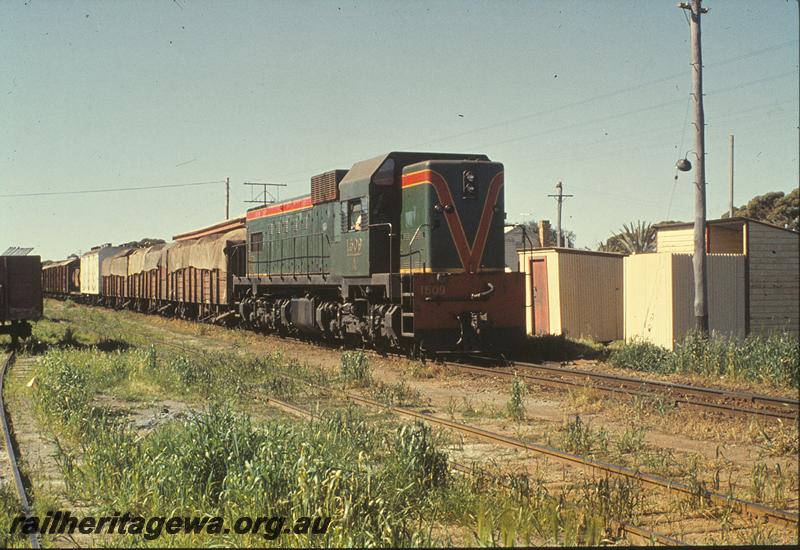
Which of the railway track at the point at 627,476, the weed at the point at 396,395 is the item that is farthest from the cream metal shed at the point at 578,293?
the railway track at the point at 627,476

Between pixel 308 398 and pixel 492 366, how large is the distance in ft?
14.0

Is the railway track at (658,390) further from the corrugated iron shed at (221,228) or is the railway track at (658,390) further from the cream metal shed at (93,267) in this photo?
the cream metal shed at (93,267)

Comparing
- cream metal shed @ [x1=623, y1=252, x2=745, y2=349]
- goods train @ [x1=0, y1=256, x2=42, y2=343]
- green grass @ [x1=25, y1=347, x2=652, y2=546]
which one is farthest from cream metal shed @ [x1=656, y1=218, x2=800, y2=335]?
goods train @ [x1=0, y1=256, x2=42, y2=343]

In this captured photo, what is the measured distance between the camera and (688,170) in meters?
18.5

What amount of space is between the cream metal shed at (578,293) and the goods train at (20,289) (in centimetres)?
1281

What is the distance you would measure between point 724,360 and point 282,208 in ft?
42.3

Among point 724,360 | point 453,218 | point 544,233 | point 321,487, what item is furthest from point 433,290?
point 544,233

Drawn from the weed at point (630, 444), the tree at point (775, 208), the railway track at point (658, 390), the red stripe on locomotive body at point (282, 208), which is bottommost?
the weed at point (630, 444)

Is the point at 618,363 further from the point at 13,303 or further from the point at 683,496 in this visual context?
the point at 13,303

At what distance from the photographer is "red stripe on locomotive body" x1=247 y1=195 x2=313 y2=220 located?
66.5 feet

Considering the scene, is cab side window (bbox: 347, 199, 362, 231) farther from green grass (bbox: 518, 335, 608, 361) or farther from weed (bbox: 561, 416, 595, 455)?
weed (bbox: 561, 416, 595, 455)

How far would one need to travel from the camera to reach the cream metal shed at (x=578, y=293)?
70.7 ft

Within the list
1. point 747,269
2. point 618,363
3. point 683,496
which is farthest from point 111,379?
point 747,269

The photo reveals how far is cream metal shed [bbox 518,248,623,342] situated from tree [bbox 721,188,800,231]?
2895 cm
